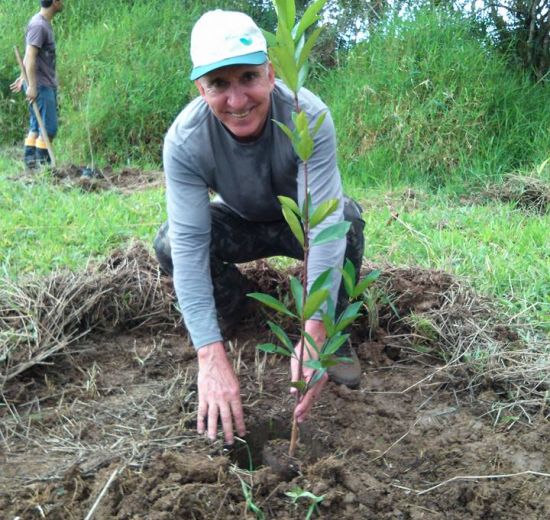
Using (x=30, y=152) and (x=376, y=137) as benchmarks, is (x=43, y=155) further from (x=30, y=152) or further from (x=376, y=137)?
(x=376, y=137)

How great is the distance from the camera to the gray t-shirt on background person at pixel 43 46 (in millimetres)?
6477

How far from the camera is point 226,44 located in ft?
6.82

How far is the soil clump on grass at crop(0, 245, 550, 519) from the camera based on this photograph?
1934mm

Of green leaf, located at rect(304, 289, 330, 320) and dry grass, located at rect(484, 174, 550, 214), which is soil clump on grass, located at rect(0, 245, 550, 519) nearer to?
green leaf, located at rect(304, 289, 330, 320)

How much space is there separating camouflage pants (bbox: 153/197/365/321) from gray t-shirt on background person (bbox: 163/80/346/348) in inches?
12.8

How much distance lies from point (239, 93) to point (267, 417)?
104cm

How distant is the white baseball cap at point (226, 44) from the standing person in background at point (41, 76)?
4.57m

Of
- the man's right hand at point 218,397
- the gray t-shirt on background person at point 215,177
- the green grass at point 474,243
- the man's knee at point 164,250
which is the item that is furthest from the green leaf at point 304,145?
the green grass at point 474,243

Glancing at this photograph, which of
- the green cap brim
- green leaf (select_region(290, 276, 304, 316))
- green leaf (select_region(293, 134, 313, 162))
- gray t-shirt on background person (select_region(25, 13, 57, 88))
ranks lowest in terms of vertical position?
green leaf (select_region(290, 276, 304, 316))

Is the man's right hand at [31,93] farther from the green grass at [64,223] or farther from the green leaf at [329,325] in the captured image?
the green leaf at [329,325]

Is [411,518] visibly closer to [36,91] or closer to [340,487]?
[340,487]

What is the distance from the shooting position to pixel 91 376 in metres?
2.58

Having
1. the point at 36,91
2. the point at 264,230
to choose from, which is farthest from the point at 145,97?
the point at 264,230

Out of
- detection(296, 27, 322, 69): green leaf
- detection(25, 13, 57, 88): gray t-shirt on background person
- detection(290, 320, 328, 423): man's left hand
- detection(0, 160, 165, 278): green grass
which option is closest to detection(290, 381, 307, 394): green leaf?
detection(290, 320, 328, 423): man's left hand
